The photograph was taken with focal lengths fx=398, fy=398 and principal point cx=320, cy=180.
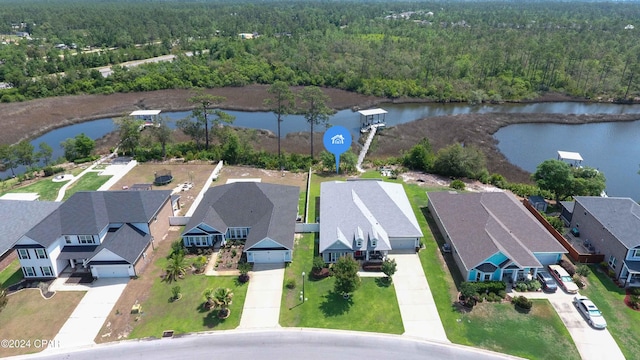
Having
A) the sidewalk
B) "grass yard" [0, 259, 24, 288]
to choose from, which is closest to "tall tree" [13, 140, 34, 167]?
"grass yard" [0, 259, 24, 288]

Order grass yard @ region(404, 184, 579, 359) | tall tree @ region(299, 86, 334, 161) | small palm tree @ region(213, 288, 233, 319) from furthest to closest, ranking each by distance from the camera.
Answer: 1. tall tree @ region(299, 86, 334, 161)
2. small palm tree @ region(213, 288, 233, 319)
3. grass yard @ region(404, 184, 579, 359)

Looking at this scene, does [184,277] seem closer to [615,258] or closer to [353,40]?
[615,258]

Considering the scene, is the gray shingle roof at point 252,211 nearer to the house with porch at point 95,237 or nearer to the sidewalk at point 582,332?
the house with porch at point 95,237

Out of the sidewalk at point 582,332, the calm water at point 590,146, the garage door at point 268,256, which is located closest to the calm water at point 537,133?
the calm water at point 590,146

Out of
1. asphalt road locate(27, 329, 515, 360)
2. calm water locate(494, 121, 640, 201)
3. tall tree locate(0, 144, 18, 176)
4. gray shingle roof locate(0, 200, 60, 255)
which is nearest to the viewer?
asphalt road locate(27, 329, 515, 360)

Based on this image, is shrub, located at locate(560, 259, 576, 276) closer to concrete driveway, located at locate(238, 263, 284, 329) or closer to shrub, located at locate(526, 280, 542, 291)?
shrub, located at locate(526, 280, 542, 291)

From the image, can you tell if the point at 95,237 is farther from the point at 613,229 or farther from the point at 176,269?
the point at 613,229

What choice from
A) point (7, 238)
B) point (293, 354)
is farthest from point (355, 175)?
point (7, 238)
